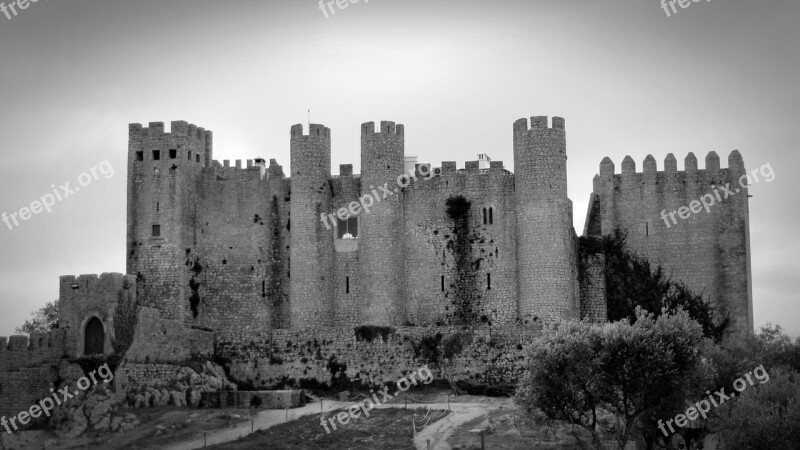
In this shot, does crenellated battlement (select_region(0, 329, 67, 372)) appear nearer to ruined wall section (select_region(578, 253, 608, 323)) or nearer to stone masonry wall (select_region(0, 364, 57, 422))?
stone masonry wall (select_region(0, 364, 57, 422))

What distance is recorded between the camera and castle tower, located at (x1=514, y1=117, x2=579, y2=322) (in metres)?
62.0

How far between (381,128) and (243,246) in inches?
333

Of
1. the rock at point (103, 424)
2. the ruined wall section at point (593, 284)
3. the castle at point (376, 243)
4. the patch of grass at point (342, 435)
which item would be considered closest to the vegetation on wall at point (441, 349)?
the castle at point (376, 243)

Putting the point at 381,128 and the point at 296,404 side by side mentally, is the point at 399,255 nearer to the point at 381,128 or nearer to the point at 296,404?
the point at 381,128

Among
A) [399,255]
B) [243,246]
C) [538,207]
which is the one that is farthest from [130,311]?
[538,207]

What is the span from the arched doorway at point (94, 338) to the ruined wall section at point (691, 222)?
2383 cm

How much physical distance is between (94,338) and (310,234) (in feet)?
36.4

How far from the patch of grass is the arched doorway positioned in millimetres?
9182

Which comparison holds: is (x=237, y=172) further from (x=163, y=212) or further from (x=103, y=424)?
(x=103, y=424)

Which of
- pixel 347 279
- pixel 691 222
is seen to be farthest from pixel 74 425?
pixel 691 222

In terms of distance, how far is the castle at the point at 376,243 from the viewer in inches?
2453

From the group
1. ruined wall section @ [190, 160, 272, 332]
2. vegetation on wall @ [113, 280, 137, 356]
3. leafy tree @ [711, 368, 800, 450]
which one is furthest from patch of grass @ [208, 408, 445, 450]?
ruined wall section @ [190, 160, 272, 332]

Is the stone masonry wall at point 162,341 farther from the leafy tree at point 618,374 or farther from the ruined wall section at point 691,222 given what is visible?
the ruined wall section at point 691,222

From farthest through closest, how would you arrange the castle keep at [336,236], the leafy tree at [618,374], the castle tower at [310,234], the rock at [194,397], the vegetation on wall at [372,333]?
the castle tower at [310,234], the castle keep at [336,236], the vegetation on wall at [372,333], the rock at [194,397], the leafy tree at [618,374]
